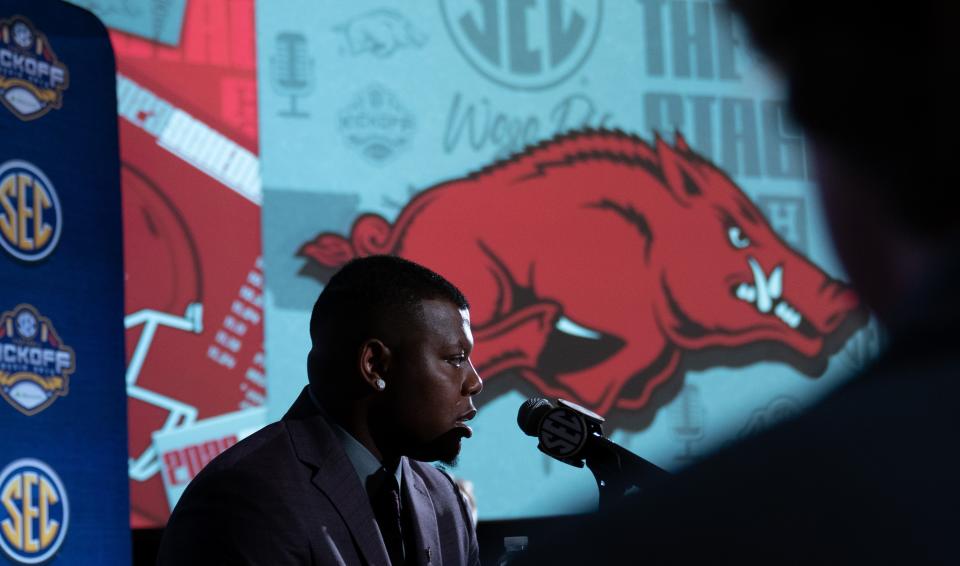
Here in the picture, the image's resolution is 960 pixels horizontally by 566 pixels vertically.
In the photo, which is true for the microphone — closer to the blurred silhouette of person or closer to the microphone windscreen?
the microphone windscreen

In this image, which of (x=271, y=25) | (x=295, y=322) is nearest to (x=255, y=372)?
(x=295, y=322)

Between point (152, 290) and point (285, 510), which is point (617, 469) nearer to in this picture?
point (285, 510)

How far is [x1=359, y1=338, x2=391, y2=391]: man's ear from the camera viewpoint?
2.35 meters

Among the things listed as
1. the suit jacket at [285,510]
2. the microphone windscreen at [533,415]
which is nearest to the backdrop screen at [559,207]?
the suit jacket at [285,510]

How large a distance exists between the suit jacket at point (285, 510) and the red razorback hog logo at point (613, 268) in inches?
75.6

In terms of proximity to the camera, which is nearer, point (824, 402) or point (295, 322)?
point (824, 402)

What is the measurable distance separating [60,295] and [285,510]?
804mm

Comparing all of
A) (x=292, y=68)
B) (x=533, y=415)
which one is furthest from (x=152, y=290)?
(x=533, y=415)

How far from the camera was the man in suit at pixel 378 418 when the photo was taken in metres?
2.20

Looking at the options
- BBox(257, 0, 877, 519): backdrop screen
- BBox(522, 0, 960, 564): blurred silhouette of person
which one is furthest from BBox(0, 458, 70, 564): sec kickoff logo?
BBox(522, 0, 960, 564): blurred silhouette of person

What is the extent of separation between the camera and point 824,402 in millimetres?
383

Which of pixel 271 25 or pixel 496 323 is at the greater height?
pixel 271 25

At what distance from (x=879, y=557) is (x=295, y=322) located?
373 cm

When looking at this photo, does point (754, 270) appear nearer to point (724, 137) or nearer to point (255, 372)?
point (724, 137)
